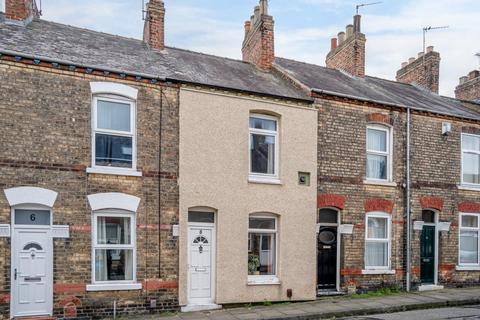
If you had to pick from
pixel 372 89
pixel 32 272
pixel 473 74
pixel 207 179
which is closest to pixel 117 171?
pixel 207 179

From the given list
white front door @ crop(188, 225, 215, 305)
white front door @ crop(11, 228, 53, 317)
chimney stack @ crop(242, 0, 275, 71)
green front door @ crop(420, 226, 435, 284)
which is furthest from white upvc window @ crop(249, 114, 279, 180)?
green front door @ crop(420, 226, 435, 284)

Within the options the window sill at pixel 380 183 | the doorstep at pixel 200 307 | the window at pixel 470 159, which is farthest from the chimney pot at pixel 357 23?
the doorstep at pixel 200 307

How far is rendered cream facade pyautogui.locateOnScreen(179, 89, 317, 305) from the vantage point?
13062 mm

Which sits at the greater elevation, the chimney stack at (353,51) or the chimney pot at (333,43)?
the chimney pot at (333,43)

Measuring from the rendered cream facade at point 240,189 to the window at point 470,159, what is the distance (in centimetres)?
647

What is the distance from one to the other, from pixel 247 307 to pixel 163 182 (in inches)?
159

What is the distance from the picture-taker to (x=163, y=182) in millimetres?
12727

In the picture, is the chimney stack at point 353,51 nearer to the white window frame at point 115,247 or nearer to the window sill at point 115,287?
the white window frame at point 115,247

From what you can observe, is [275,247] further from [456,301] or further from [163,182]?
[456,301]

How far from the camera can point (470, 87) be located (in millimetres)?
23719

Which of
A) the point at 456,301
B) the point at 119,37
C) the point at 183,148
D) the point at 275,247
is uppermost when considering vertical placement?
the point at 119,37

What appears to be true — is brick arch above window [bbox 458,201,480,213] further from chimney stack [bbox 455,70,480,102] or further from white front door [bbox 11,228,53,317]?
white front door [bbox 11,228,53,317]

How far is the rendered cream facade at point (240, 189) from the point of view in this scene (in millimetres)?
13062

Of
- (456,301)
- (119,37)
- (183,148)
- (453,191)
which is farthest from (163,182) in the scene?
(453,191)
